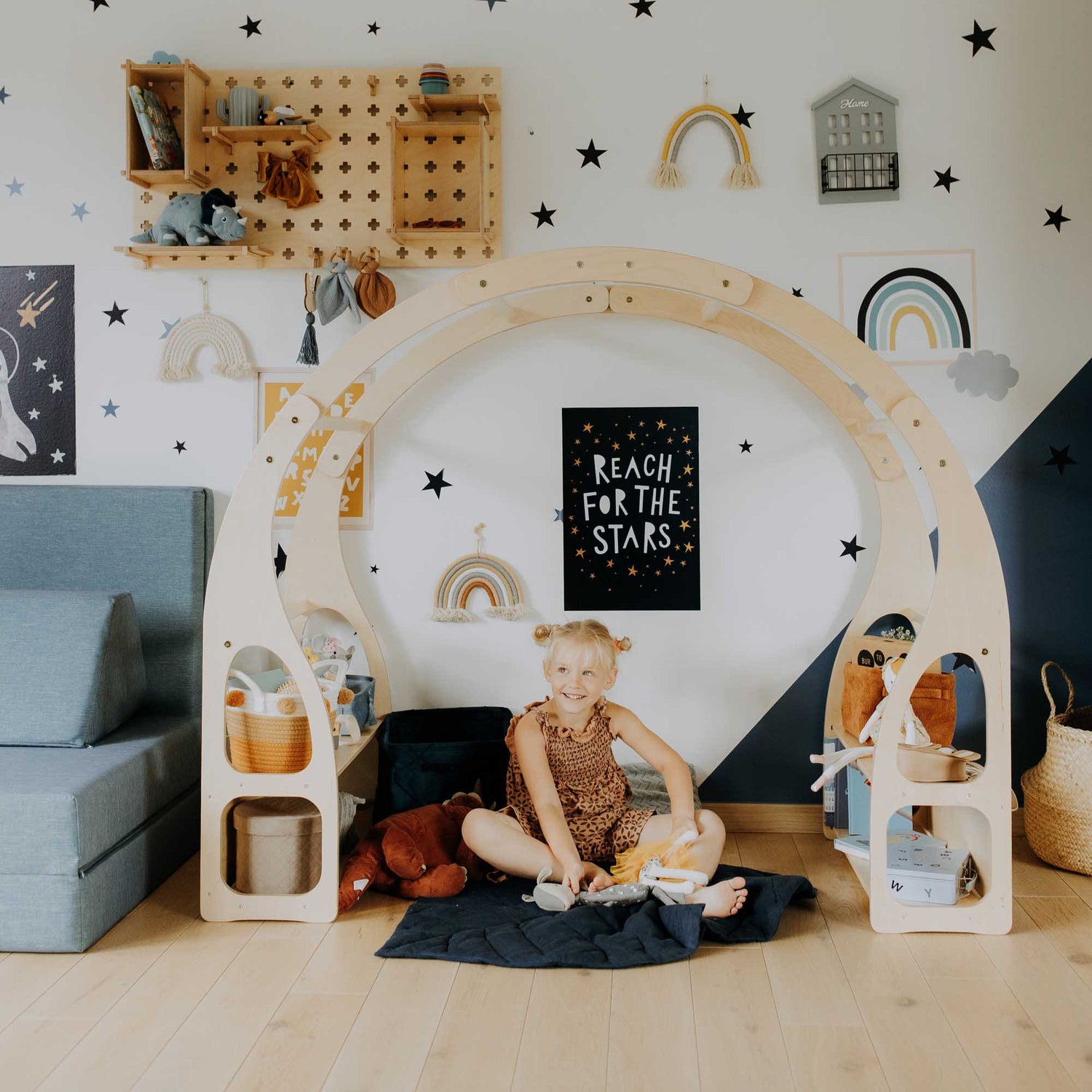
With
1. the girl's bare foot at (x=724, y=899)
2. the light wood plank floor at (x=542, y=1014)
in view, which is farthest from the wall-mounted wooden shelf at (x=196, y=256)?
the girl's bare foot at (x=724, y=899)

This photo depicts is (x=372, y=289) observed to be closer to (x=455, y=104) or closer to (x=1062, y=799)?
(x=455, y=104)

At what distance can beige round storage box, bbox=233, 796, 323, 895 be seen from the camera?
7.78ft

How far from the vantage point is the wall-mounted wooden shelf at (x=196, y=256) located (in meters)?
2.91

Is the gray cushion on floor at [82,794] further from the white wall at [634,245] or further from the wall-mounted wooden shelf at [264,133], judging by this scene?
the wall-mounted wooden shelf at [264,133]

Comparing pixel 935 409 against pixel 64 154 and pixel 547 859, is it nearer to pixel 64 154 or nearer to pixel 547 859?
pixel 547 859

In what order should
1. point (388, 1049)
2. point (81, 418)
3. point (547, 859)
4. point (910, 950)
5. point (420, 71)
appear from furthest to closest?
point (81, 418) → point (420, 71) → point (547, 859) → point (910, 950) → point (388, 1049)

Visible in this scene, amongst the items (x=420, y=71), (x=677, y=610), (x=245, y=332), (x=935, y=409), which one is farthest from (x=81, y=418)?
(x=935, y=409)

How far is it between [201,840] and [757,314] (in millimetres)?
Result: 1571

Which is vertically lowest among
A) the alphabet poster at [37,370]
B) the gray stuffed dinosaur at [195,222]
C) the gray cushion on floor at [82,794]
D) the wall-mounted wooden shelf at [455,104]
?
the gray cushion on floor at [82,794]

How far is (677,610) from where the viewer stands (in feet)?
9.91

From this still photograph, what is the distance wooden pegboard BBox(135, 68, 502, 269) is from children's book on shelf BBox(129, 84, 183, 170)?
0.08 m

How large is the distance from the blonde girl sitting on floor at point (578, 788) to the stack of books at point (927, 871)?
0.37m

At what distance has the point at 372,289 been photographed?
294cm

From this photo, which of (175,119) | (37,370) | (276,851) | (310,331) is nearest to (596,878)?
(276,851)
